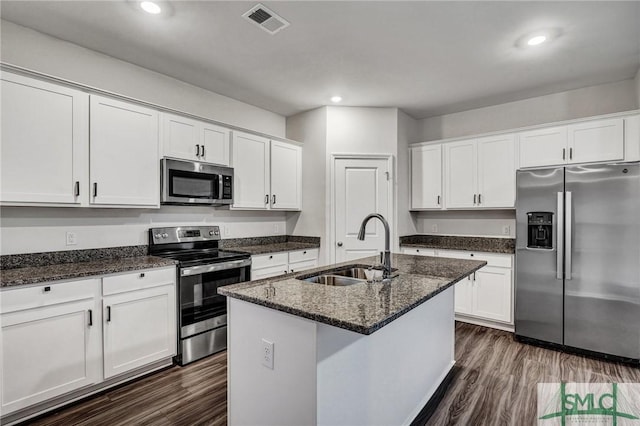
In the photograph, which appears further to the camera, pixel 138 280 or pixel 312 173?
pixel 312 173

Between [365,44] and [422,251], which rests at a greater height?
[365,44]

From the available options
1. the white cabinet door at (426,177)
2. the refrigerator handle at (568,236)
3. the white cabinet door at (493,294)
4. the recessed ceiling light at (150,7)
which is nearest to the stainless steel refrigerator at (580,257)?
the refrigerator handle at (568,236)

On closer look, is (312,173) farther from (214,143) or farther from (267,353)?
(267,353)

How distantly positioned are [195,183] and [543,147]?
3716 mm

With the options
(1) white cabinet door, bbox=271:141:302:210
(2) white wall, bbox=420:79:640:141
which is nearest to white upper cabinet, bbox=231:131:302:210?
(1) white cabinet door, bbox=271:141:302:210

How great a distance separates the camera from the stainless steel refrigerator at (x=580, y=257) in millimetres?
2846

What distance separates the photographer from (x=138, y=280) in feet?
8.20

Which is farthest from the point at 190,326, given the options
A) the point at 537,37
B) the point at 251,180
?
the point at 537,37

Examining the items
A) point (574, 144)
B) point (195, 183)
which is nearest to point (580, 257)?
point (574, 144)

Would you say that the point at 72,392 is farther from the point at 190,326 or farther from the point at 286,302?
the point at 286,302

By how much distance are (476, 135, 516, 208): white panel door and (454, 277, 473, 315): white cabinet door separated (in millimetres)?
976

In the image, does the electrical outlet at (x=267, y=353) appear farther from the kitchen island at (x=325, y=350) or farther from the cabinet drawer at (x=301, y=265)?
the cabinet drawer at (x=301, y=265)

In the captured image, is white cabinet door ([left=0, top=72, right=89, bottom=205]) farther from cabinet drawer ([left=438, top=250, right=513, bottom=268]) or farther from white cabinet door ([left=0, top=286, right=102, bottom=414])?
cabinet drawer ([left=438, top=250, right=513, bottom=268])

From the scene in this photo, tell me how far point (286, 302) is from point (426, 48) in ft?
8.16
